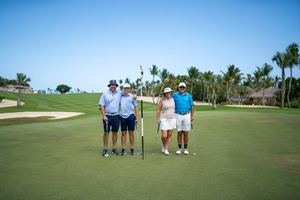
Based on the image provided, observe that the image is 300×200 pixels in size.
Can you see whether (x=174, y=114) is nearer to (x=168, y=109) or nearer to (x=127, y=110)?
(x=168, y=109)

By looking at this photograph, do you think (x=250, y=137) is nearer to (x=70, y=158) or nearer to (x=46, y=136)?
(x=70, y=158)

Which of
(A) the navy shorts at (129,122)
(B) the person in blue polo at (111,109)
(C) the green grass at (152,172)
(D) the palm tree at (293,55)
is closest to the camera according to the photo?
(C) the green grass at (152,172)

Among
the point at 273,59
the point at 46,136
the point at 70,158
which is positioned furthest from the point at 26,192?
the point at 273,59

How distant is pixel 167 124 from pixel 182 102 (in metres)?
0.82

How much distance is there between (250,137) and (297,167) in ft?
16.7

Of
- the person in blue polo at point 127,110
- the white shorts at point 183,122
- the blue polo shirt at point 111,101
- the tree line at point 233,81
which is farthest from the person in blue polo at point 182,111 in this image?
the tree line at point 233,81

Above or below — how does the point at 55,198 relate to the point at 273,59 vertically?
below

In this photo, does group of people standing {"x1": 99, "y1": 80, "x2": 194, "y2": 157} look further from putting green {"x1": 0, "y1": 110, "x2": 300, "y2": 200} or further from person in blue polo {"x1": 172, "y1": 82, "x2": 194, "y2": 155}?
putting green {"x1": 0, "y1": 110, "x2": 300, "y2": 200}

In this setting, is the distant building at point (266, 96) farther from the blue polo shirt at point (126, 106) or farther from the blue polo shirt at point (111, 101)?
the blue polo shirt at point (111, 101)

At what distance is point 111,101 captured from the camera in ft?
29.8

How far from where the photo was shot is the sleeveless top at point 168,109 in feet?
29.8

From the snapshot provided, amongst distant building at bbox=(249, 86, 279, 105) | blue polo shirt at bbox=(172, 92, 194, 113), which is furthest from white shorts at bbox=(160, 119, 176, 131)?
distant building at bbox=(249, 86, 279, 105)

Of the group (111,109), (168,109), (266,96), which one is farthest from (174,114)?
(266,96)

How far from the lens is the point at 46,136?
12.8 metres
